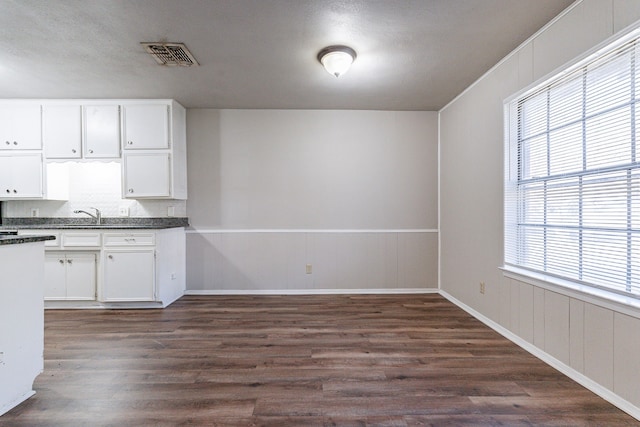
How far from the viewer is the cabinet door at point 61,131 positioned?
3.72m

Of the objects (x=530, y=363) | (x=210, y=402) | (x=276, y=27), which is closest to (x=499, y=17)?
(x=276, y=27)

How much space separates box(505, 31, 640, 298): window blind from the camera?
5.59 ft

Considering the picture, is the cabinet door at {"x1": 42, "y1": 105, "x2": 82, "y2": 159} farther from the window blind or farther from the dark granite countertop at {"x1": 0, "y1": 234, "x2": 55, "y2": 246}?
the window blind

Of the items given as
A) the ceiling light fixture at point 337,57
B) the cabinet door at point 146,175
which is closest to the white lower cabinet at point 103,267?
the cabinet door at point 146,175

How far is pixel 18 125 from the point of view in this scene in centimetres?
Result: 370

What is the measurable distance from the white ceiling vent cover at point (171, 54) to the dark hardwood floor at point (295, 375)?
246 cm

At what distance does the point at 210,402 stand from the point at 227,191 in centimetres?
282

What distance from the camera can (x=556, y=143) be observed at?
2240mm

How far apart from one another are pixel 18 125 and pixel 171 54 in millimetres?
2588

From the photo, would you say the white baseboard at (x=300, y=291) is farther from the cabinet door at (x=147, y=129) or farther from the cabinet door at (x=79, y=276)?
the cabinet door at (x=147, y=129)

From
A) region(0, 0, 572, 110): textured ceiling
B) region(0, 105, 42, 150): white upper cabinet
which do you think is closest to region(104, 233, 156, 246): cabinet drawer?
region(0, 105, 42, 150): white upper cabinet

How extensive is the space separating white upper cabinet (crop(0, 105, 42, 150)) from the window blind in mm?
5198

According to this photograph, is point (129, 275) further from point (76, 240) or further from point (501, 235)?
point (501, 235)

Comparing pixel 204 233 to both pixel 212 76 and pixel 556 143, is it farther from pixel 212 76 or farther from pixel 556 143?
pixel 556 143
